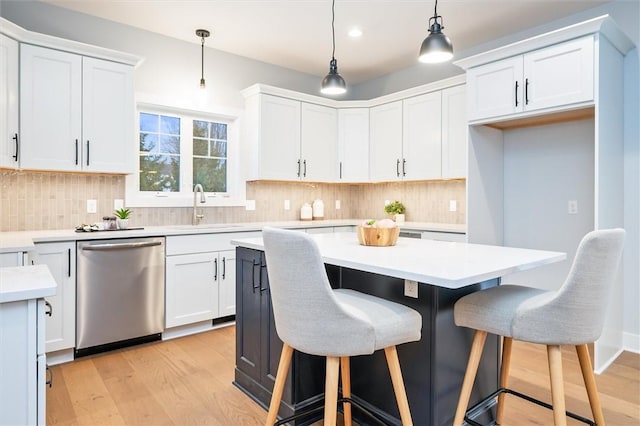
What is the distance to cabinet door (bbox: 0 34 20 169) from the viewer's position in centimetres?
271

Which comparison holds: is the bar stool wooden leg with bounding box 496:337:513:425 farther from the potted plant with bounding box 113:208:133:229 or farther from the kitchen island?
the potted plant with bounding box 113:208:133:229

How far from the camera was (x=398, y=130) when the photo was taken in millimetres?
4410

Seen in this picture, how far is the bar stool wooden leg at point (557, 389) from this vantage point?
4.83 ft

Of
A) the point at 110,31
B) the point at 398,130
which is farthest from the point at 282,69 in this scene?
the point at 110,31

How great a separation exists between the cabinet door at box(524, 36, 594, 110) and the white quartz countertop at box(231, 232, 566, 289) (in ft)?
4.83

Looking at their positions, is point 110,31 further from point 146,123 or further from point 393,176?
point 393,176

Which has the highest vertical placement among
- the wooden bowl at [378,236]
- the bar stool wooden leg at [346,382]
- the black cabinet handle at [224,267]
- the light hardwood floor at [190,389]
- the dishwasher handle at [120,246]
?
the wooden bowl at [378,236]

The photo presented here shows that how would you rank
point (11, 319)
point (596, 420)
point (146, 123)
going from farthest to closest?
point (146, 123) < point (596, 420) < point (11, 319)

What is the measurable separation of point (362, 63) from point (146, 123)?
8.06ft

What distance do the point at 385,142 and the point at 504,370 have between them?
120 inches

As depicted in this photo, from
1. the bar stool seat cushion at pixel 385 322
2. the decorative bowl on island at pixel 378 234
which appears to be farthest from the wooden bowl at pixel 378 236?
the bar stool seat cushion at pixel 385 322

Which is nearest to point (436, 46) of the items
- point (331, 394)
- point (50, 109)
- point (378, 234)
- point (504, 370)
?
point (378, 234)

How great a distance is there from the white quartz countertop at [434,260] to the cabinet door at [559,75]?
57.9 inches

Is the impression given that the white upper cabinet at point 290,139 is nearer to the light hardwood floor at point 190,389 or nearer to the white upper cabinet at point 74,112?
the white upper cabinet at point 74,112
